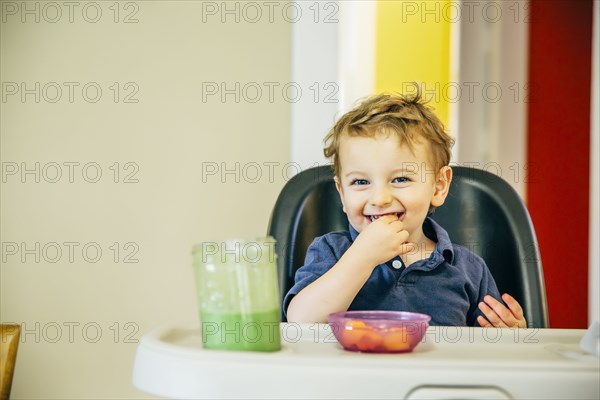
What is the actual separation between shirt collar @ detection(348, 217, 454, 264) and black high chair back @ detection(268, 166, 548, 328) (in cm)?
5

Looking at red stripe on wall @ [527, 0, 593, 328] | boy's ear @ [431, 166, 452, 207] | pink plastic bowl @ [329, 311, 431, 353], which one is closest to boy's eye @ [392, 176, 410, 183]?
boy's ear @ [431, 166, 452, 207]

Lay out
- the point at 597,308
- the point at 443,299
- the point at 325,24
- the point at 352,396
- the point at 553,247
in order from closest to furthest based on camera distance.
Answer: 1. the point at 352,396
2. the point at 443,299
3. the point at 325,24
4. the point at 597,308
5. the point at 553,247

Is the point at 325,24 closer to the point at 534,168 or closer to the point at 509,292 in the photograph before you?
the point at 509,292

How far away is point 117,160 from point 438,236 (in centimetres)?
86

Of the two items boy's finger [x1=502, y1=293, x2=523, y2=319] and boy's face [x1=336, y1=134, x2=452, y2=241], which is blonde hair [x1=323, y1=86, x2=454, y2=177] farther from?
boy's finger [x1=502, y1=293, x2=523, y2=319]

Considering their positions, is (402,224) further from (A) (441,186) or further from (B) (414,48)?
(B) (414,48)

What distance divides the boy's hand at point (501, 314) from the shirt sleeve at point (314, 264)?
28 centimetres

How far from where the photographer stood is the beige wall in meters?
1.92

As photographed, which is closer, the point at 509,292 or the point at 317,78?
the point at 509,292

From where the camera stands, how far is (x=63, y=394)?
1934 millimetres

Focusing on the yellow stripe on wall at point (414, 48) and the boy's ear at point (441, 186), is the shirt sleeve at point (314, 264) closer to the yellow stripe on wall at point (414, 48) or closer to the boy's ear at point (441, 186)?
the boy's ear at point (441, 186)

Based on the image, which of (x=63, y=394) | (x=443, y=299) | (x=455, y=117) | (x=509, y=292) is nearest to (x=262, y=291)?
(x=443, y=299)

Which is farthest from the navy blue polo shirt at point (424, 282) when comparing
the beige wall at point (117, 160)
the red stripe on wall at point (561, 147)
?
the red stripe on wall at point (561, 147)

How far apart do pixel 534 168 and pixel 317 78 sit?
1394 millimetres
